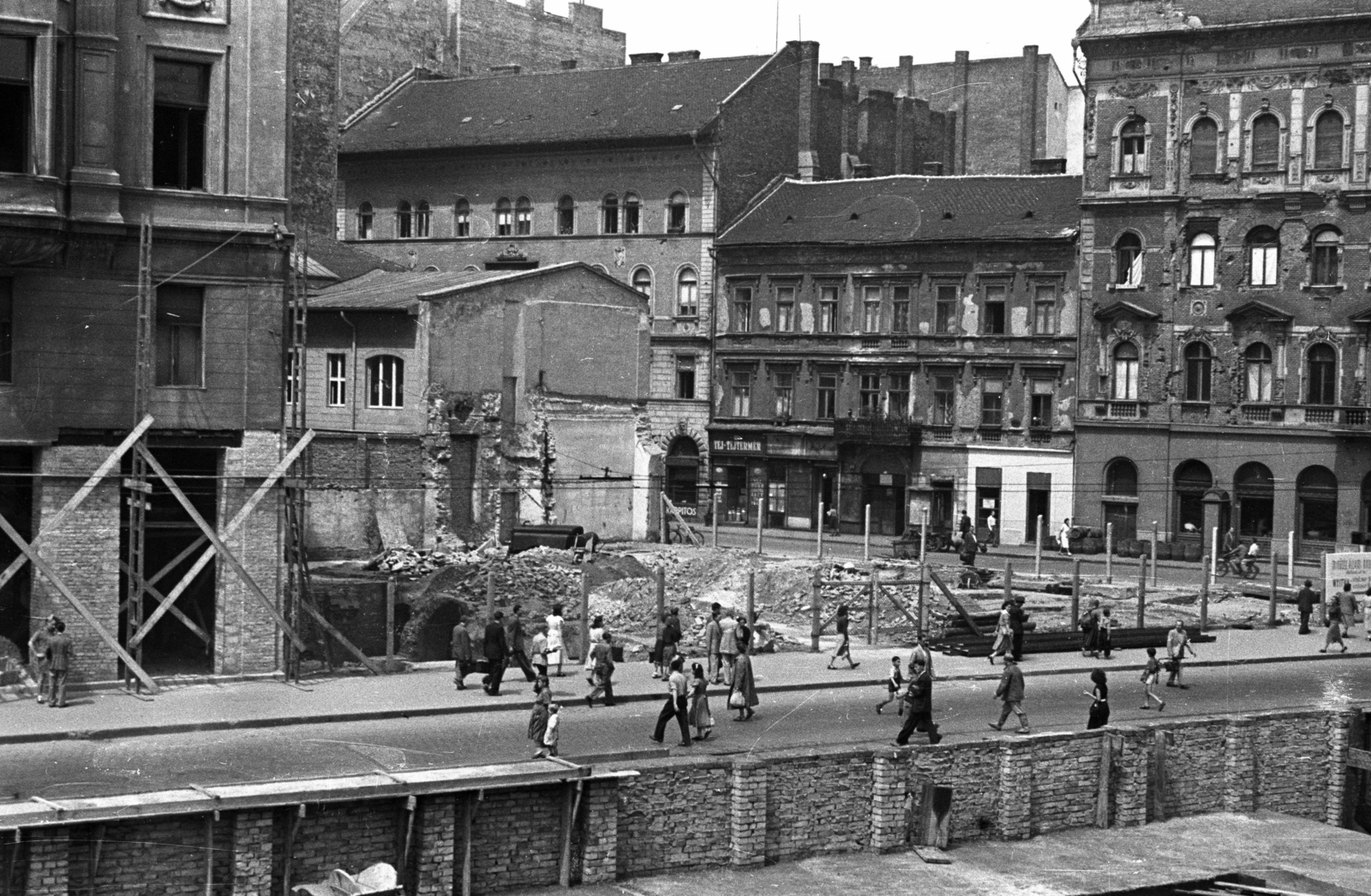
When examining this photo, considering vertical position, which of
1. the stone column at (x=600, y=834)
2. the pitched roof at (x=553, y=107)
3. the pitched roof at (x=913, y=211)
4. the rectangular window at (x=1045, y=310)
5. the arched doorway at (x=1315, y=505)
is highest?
the pitched roof at (x=553, y=107)

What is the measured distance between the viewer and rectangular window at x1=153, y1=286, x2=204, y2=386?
33562mm

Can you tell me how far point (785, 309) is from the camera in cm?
7038

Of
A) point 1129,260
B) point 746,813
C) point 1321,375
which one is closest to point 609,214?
point 1129,260

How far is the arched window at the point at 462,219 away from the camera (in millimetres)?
77375

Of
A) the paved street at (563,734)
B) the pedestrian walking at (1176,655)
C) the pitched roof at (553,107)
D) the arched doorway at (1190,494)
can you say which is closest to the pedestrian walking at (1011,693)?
the paved street at (563,734)

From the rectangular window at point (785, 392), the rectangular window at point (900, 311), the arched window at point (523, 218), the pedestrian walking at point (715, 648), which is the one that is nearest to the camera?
the pedestrian walking at point (715, 648)

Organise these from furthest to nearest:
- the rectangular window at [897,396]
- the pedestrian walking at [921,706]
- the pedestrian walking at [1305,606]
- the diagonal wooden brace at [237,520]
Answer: the rectangular window at [897,396] < the pedestrian walking at [1305,606] < the diagonal wooden brace at [237,520] < the pedestrian walking at [921,706]

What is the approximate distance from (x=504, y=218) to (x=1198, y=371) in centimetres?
2686

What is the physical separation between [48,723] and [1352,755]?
18.1 m

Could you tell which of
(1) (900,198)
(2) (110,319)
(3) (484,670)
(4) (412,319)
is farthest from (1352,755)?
(1) (900,198)

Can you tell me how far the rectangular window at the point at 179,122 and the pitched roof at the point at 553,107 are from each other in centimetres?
3897

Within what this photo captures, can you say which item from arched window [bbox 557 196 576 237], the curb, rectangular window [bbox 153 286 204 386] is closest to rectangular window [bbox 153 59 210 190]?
rectangular window [bbox 153 286 204 386]

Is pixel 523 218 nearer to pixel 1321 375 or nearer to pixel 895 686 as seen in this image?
pixel 1321 375

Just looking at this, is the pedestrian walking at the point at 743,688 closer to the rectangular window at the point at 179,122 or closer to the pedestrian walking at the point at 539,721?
the pedestrian walking at the point at 539,721
